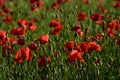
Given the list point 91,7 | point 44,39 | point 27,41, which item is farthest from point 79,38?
point 91,7

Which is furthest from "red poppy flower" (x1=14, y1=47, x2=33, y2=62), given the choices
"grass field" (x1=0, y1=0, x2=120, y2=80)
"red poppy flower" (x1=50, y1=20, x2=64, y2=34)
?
"red poppy flower" (x1=50, y1=20, x2=64, y2=34)

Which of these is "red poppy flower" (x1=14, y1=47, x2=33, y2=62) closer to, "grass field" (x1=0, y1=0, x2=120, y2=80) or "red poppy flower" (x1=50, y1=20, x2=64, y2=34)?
"grass field" (x1=0, y1=0, x2=120, y2=80)

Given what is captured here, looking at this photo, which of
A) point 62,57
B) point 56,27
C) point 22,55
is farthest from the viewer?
point 56,27

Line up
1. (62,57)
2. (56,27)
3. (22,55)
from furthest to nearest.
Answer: (56,27)
(62,57)
(22,55)

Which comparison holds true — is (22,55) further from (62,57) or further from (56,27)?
(56,27)

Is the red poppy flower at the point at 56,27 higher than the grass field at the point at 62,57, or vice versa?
the red poppy flower at the point at 56,27

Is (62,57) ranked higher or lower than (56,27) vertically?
lower

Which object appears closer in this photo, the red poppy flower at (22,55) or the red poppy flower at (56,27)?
the red poppy flower at (22,55)

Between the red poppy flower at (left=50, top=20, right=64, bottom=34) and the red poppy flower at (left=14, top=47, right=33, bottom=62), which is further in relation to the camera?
the red poppy flower at (left=50, top=20, right=64, bottom=34)

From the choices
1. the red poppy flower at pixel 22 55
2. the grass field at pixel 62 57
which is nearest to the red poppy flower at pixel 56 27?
the grass field at pixel 62 57

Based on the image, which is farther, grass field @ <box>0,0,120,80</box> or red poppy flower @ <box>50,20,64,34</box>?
red poppy flower @ <box>50,20,64,34</box>

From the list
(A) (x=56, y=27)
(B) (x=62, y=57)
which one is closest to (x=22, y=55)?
(B) (x=62, y=57)

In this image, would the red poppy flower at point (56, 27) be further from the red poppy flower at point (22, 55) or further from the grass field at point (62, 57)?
the red poppy flower at point (22, 55)

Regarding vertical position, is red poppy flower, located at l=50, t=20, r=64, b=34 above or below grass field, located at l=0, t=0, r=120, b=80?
above
